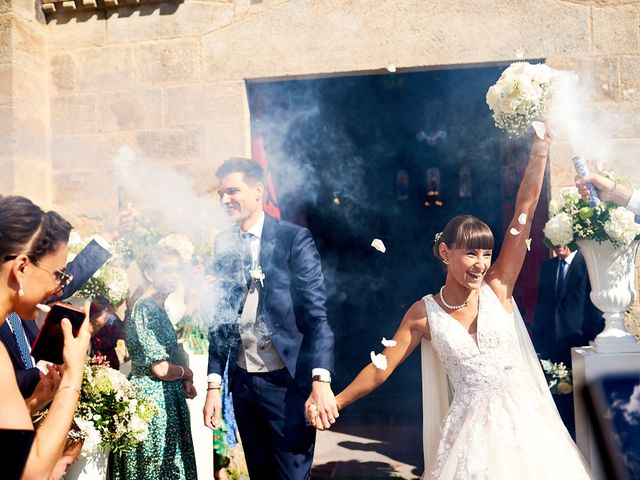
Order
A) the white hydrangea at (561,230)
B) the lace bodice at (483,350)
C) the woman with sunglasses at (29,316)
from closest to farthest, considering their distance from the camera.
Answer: the woman with sunglasses at (29,316)
the lace bodice at (483,350)
the white hydrangea at (561,230)

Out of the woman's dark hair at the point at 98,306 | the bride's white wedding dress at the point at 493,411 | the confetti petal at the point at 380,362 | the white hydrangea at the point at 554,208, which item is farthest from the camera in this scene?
the woman's dark hair at the point at 98,306

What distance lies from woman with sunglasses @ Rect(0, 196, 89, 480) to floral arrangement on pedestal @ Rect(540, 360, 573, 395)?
335cm

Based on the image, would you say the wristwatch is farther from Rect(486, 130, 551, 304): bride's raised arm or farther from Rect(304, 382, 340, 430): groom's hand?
Rect(486, 130, 551, 304): bride's raised arm

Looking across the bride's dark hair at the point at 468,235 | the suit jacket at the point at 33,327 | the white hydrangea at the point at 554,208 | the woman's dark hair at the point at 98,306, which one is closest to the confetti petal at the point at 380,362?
the bride's dark hair at the point at 468,235

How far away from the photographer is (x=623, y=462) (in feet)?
9.73

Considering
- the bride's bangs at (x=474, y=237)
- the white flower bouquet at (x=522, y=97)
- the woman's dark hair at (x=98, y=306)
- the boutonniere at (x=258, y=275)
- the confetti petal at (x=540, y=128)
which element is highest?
the white flower bouquet at (x=522, y=97)

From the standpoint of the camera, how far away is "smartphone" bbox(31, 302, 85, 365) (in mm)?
2545

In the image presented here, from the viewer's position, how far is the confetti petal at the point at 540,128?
3.22 meters

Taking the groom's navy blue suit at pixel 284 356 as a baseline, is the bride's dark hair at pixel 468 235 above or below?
above

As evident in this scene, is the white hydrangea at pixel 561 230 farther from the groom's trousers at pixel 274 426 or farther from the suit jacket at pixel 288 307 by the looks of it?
the groom's trousers at pixel 274 426

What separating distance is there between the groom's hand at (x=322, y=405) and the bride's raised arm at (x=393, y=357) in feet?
0.27

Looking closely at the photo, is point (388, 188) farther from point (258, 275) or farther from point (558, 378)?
point (258, 275)

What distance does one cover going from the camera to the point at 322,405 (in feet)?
11.1

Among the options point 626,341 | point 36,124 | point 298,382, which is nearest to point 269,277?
point 298,382
